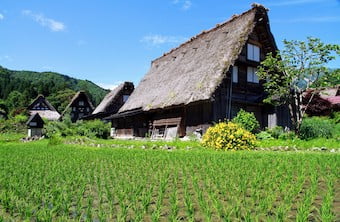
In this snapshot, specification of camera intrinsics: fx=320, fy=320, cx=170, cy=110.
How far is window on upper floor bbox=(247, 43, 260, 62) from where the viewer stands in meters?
16.9

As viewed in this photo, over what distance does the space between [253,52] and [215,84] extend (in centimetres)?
467

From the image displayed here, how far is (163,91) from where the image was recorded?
1797 centimetres

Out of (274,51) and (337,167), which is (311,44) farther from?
(337,167)

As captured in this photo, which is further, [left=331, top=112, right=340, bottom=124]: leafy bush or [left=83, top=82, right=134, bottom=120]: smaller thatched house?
[left=83, top=82, right=134, bottom=120]: smaller thatched house

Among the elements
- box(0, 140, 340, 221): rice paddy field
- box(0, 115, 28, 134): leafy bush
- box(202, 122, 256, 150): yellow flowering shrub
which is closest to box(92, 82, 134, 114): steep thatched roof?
box(0, 115, 28, 134): leafy bush

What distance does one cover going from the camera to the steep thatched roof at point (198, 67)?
14461mm

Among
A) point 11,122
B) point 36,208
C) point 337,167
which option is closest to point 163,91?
point 337,167

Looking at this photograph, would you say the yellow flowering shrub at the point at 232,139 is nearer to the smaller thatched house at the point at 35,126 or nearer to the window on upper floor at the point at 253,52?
the window on upper floor at the point at 253,52

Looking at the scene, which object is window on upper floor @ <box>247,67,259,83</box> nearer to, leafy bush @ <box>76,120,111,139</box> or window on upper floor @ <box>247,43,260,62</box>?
window on upper floor @ <box>247,43,260,62</box>

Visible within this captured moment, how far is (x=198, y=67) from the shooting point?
54.4ft

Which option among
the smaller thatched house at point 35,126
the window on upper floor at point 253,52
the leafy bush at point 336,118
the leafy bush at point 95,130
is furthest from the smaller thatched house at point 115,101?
the leafy bush at point 336,118

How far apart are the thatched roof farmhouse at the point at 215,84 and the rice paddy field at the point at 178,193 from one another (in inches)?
298

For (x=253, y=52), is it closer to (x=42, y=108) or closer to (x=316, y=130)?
(x=316, y=130)

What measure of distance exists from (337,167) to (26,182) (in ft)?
17.7
